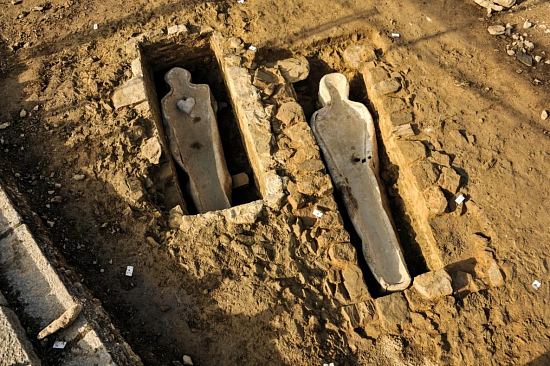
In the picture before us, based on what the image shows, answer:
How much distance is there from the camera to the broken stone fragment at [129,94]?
18.6ft

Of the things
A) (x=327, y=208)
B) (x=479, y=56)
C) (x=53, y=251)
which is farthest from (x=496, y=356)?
(x=53, y=251)

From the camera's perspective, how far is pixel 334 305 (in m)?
4.79

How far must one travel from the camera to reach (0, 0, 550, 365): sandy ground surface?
15.1ft

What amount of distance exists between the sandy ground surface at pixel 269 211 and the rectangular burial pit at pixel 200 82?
0.97 feet

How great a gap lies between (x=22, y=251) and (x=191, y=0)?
416 cm

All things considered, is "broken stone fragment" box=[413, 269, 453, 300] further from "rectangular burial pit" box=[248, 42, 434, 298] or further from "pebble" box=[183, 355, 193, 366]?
"pebble" box=[183, 355, 193, 366]

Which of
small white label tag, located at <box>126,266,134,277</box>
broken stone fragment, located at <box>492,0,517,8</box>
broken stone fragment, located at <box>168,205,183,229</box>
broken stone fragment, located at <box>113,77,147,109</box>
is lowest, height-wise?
small white label tag, located at <box>126,266,134,277</box>

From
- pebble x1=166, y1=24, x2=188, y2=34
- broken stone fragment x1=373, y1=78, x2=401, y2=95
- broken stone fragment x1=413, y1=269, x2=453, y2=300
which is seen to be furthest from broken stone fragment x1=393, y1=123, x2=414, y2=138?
pebble x1=166, y1=24, x2=188, y2=34

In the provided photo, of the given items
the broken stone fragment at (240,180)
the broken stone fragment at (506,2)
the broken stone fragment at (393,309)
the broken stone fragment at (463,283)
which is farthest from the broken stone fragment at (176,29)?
the broken stone fragment at (463,283)

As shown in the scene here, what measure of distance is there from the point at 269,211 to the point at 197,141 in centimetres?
175

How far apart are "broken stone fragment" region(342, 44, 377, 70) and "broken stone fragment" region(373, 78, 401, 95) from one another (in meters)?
0.47

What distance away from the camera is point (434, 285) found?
4820 millimetres

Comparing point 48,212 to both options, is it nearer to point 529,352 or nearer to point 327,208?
point 327,208

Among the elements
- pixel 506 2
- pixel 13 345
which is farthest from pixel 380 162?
pixel 13 345
